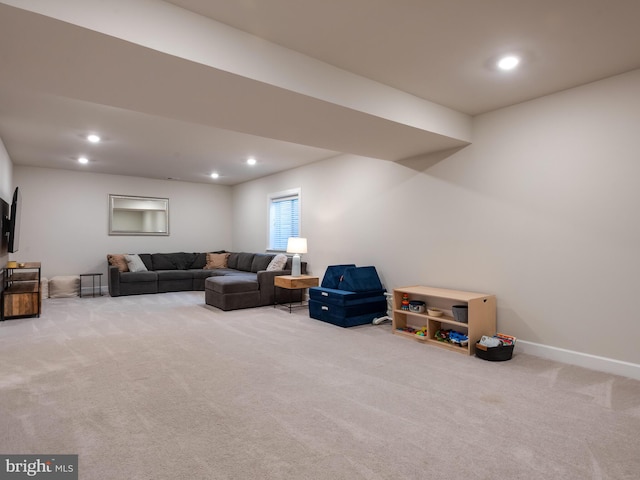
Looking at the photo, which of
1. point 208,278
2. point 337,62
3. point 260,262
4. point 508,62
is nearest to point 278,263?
point 260,262

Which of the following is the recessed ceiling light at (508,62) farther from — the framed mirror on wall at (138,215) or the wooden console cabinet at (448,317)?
the framed mirror on wall at (138,215)

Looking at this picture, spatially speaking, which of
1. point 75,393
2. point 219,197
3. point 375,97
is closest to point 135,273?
point 219,197

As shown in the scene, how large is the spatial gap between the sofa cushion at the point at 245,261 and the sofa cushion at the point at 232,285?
156 centimetres

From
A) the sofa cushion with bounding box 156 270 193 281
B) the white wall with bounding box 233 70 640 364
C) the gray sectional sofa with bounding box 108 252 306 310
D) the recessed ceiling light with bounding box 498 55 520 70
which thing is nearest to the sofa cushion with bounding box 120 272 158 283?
the gray sectional sofa with bounding box 108 252 306 310

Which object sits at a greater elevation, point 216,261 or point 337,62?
point 337,62

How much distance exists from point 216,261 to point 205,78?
667 cm

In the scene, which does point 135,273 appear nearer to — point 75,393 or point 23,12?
point 75,393

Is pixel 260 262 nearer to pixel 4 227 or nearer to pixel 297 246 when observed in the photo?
pixel 297 246

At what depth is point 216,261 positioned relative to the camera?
8.84 metres

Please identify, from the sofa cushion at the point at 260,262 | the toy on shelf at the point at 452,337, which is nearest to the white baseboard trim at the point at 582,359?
the toy on shelf at the point at 452,337

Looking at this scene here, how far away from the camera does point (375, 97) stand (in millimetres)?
3350

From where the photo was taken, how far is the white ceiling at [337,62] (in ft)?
7.34

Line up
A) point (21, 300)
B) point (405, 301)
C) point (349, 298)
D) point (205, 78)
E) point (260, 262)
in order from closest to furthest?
point (205, 78) < point (405, 301) < point (349, 298) < point (21, 300) < point (260, 262)

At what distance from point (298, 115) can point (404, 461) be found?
2756mm
